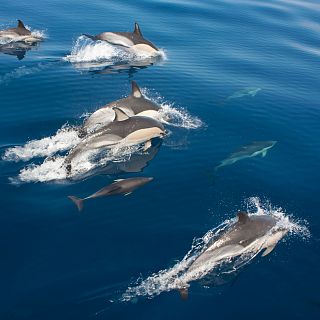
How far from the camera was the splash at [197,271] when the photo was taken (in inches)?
442

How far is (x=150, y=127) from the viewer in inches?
703

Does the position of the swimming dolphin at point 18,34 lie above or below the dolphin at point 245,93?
above

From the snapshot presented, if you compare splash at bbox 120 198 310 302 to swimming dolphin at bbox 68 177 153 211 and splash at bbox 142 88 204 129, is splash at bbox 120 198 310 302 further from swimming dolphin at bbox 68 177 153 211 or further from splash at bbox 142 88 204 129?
splash at bbox 142 88 204 129

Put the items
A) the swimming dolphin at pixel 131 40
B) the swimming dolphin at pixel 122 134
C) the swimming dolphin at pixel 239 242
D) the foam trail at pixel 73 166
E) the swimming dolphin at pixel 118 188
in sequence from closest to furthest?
1. the swimming dolphin at pixel 239 242
2. the swimming dolphin at pixel 118 188
3. the foam trail at pixel 73 166
4. the swimming dolphin at pixel 122 134
5. the swimming dolphin at pixel 131 40

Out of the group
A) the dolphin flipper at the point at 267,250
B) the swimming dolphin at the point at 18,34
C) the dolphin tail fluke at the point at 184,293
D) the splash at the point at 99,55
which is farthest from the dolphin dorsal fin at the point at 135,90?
the swimming dolphin at the point at 18,34

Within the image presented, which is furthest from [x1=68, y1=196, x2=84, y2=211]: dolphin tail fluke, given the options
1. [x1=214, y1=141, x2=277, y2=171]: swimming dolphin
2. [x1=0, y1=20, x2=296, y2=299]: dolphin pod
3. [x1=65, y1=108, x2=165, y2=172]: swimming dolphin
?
[x1=214, y1=141, x2=277, y2=171]: swimming dolphin

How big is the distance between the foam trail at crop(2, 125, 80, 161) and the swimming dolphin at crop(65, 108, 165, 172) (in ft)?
3.74

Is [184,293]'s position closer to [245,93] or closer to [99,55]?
[245,93]

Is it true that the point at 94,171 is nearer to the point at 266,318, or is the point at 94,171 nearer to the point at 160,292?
the point at 160,292

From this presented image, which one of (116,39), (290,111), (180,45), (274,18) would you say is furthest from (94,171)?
(274,18)

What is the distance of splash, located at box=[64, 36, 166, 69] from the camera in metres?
28.2

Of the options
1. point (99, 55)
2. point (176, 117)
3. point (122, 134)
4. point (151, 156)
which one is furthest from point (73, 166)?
point (99, 55)

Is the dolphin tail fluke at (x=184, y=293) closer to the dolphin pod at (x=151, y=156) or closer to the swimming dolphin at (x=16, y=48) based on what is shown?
the dolphin pod at (x=151, y=156)

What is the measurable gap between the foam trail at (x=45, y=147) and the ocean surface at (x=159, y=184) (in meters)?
0.08
